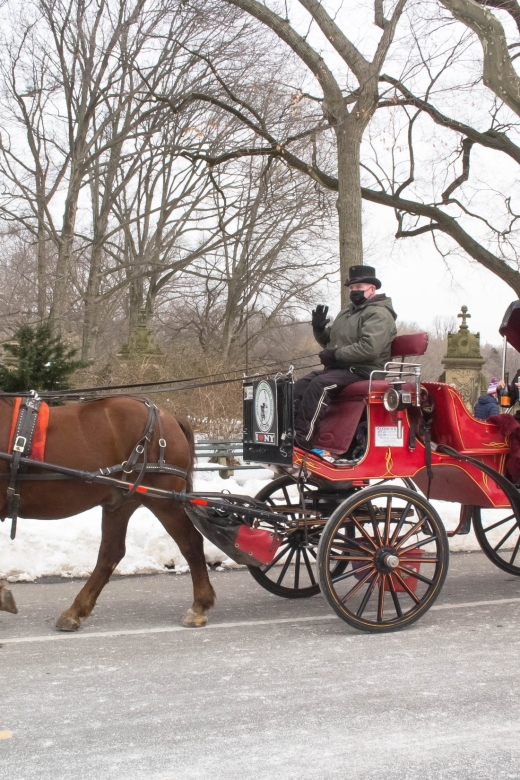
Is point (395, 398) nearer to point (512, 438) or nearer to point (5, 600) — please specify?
point (512, 438)

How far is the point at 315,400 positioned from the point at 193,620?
1687mm

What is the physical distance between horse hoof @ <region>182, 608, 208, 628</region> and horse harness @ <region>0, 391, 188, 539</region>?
88 cm

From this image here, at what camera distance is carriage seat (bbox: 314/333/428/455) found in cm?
581

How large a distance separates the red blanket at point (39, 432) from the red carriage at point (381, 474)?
4.78 ft

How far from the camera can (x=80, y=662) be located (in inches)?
183

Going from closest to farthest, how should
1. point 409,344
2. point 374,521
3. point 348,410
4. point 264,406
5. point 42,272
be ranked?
point 374,521
point 264,406
point 348,410
point 409,344
point 42,272

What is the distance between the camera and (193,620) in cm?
545

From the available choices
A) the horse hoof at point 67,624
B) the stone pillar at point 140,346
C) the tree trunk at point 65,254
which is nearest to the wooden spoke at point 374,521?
the horse hoof at point 67,624

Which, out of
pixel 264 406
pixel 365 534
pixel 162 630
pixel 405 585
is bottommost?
pixel 162 630

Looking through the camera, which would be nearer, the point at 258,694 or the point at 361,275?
the point at 258,694

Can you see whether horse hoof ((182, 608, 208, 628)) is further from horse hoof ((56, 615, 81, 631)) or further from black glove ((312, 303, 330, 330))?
black glove ((312, 303, 330, 330))

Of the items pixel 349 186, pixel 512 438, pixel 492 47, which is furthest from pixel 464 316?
pixel 512 438

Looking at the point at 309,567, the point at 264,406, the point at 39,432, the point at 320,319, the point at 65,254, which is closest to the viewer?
the point at 39,432

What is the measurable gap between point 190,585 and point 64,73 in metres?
15.1
